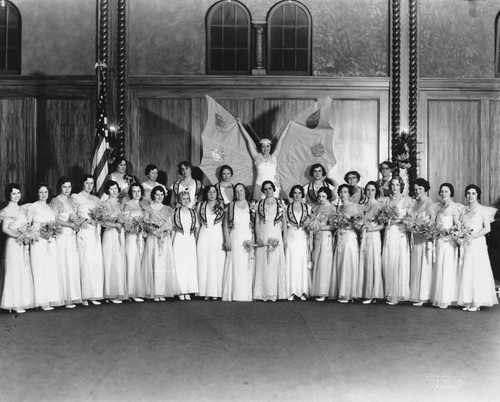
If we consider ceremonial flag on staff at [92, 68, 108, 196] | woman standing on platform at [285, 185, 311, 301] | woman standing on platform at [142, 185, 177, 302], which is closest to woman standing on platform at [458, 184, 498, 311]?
woman standing on platform at [285, 185, 311, 301]

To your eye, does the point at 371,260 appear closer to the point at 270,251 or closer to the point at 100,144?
the point at 270,251

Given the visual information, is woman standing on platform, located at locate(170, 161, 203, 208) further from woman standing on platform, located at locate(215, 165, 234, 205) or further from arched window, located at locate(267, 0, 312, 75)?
arched window, located at locate(267, 0, 312, 75)

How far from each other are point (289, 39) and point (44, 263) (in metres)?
6.15

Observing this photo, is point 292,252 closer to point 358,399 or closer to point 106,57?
point 358,399

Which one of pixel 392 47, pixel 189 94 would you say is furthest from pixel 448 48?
pixel 189 94

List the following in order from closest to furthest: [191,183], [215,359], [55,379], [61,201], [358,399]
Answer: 1. [358,399]
2. [55,379]
3. [215,359]
4. [61,201]
5. [191,183]

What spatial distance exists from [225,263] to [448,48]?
6148mm

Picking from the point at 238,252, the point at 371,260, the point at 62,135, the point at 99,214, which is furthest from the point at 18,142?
the point at 371,260

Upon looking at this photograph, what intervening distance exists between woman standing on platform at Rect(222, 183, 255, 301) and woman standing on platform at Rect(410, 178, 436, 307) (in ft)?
7.12

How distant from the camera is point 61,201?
785 centimetres

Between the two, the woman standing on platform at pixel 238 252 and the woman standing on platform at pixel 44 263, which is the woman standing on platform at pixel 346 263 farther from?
the woman standing on platform at pixel 44 263

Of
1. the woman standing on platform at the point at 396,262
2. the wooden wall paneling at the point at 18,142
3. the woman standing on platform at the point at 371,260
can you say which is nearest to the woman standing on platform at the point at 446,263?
the woman standing on platform at the point at 396,262

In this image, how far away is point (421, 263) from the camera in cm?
775

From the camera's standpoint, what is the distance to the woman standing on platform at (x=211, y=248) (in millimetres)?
8031
